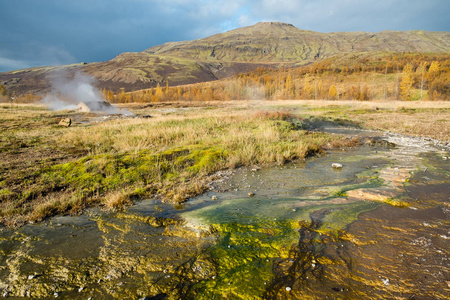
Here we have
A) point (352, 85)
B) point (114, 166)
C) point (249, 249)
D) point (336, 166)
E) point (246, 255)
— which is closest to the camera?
point (246, 255)

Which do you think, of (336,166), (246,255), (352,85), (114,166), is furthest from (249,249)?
(352,85)

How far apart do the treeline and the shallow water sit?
6352 centimetres

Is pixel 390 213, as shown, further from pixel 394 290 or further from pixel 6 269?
pixel 6 269

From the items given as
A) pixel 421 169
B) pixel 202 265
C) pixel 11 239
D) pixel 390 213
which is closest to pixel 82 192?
pixel 11 239

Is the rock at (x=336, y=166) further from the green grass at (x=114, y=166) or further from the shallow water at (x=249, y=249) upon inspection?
the shallow water at (x=249, y=249)

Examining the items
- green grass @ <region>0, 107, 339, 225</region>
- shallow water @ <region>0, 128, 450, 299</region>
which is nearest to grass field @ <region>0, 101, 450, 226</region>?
green grass @ <region>0, 107, 339, 225</region>

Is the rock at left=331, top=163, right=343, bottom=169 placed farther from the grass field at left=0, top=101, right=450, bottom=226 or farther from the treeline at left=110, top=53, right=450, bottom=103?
the treeline at left=110, top=53, right=450, bottom=103

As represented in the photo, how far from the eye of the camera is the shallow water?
3117 millimetres

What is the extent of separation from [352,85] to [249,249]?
91.9 m

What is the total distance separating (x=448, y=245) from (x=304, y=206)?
2520mm

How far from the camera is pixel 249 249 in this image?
3.98 m

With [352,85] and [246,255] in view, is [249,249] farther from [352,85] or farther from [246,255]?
[352,85]

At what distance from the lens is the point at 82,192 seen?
649 cm

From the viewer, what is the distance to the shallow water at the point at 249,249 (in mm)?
3117
